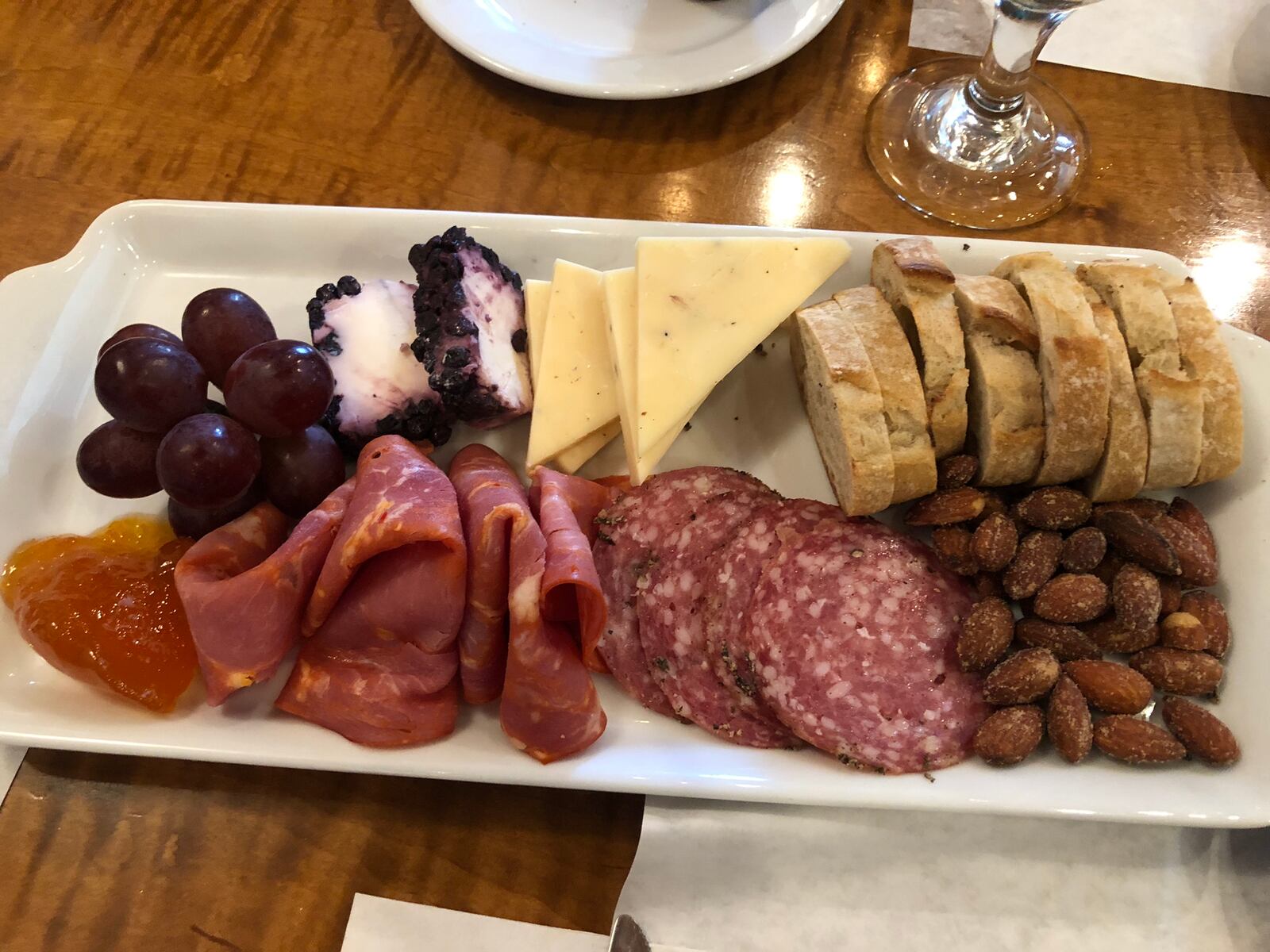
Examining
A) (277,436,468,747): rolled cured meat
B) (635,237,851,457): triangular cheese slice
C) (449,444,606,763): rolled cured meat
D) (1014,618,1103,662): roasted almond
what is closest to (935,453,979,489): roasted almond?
(1014,618,1103,662): roasted almond

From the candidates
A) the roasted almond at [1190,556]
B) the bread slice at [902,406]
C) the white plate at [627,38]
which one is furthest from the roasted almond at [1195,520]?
the white plate at [627,38]

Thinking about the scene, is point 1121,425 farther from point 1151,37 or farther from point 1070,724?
point 1151,37

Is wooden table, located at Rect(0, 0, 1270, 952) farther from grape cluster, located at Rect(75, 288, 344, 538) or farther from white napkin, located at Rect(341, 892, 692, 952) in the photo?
white napkin, located at Rect(341, 892, 692, 952)

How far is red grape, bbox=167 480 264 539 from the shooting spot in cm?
115

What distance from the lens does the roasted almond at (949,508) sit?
1136 mm

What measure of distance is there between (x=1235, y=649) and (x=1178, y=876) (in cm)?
30

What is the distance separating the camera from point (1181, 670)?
1045 mm

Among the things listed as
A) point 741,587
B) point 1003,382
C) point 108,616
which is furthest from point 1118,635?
point 108,616

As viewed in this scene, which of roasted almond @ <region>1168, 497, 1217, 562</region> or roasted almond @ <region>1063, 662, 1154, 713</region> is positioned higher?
roasted almond @ <region>1168, 497, 1217, 562</region>

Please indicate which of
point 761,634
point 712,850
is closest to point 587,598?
point 761,634

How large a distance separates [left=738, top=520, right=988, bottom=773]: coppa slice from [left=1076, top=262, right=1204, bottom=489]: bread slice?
0.33 m

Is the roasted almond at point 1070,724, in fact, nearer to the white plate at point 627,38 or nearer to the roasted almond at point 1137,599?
the roasted almond at point 1137,599

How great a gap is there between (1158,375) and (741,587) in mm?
624

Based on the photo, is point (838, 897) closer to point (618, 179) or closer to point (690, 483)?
point (690, 483)
